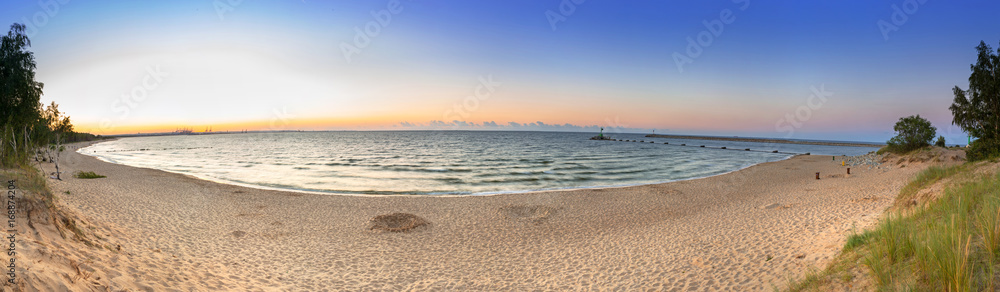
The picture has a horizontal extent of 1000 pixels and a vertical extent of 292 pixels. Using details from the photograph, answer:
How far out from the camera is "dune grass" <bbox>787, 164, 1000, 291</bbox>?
427 cm

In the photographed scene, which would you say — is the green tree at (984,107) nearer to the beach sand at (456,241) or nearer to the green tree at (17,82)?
the beach sand at (456,241)

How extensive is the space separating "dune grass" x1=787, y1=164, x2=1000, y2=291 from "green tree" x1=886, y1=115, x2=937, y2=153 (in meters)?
40.2

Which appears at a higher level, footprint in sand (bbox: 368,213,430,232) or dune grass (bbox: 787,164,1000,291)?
dune grass (bbox: 787,164,1000,291)

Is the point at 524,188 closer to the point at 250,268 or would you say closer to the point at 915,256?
the point at 250,268

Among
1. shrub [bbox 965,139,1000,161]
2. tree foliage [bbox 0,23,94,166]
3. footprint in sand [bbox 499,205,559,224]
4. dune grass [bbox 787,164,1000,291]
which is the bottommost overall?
footprint in sand [bbox 499,205,559,224]

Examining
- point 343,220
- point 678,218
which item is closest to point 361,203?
point 343,220

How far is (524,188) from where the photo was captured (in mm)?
25000

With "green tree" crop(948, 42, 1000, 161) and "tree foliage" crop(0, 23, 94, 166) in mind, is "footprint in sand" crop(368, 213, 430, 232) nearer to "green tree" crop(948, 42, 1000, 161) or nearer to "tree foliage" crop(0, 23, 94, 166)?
"tree foliage" crop(0, 23, 94, 166)

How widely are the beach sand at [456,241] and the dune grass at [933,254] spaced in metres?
1.10

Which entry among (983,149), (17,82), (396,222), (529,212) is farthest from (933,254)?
(17,82)

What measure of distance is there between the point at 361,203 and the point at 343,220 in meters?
3.55

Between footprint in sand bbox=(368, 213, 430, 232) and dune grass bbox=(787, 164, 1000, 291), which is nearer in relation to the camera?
dune grass bbox=(787, 164, 1000, 291)

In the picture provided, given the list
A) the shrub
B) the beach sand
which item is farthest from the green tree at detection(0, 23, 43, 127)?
the shrub

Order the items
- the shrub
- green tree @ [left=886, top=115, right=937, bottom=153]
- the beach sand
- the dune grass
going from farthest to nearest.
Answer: green tree @ [left=886, top=115, right=937, bottom=153]
the shrub
the beach sand
the dune grass
